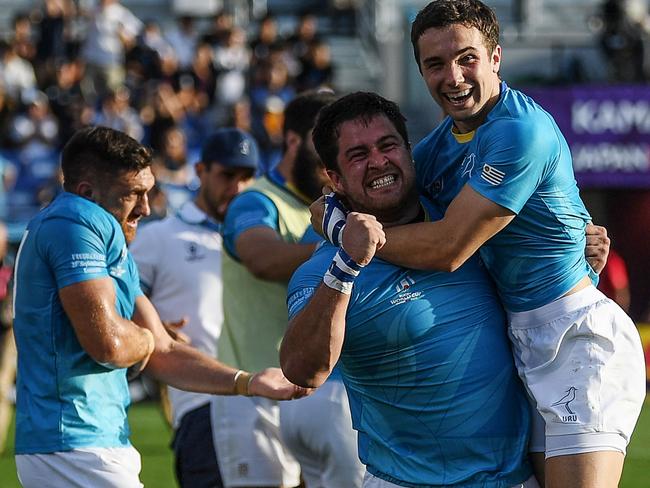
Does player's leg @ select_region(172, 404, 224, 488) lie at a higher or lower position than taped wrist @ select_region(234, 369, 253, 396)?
lower

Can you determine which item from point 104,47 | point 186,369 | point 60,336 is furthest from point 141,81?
point 60,336

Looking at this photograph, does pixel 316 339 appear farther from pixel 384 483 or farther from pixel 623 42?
pixel 623 42

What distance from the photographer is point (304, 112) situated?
6184mm

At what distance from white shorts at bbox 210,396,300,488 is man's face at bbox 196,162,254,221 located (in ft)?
3.86

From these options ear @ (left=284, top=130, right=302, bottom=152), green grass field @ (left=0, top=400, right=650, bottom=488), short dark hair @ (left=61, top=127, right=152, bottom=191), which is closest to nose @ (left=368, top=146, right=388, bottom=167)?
short dark hair @ (left=61, top=127, right=152, bottom=191)

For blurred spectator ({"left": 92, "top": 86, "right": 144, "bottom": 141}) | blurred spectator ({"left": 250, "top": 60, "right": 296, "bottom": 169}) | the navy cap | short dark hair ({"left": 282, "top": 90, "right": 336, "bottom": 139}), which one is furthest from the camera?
blurred spectator ({"left": 250, "top": 60, "right": 296, "bottom": 169})

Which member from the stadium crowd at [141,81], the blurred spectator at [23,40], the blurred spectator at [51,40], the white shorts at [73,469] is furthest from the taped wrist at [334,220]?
the blurred spectator at [23,40]

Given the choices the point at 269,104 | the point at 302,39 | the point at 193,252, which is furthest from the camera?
the point at 302,39

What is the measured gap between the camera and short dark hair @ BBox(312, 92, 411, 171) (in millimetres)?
4461

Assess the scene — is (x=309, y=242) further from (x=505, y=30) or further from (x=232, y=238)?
(x=505, y=30)

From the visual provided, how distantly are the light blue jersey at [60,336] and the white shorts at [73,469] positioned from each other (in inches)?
1.2

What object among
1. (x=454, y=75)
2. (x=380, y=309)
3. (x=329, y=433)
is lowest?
(x=329, y=433)

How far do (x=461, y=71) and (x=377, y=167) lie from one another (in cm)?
41

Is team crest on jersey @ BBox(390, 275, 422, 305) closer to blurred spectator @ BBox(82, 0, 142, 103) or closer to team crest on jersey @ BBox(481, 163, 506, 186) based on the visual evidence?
team crest on jersey @ BBox(481, 163, 506, 186)
